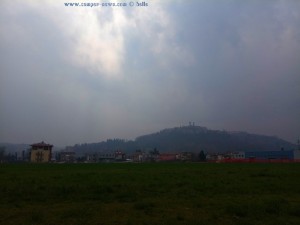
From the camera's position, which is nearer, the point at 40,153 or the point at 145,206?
the point at 145,206

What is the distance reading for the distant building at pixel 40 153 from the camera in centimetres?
14900

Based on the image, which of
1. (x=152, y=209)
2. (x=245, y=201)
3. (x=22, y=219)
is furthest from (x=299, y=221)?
(x=22, y=219)

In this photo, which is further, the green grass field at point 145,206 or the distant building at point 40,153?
the distant building at point 40,153

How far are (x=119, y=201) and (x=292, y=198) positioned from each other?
7906 mm

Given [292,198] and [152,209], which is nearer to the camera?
[152,209]

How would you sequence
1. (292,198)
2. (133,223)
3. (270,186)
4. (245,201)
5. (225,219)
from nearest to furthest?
(133,223) < (225,219) < (245,201) < (292,198) < (270,186)

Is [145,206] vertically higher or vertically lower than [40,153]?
lower

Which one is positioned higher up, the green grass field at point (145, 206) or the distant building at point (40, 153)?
the distant building at point (40, 153)

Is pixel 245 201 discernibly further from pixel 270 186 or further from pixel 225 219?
pixel 270 186

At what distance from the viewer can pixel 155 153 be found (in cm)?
19912

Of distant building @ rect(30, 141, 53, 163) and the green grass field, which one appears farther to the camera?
distant building @ rect(30, 141, 53, 163)

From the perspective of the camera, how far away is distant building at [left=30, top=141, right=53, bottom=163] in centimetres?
14900

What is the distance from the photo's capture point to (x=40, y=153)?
491 feet

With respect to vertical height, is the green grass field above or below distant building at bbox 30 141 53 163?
below
